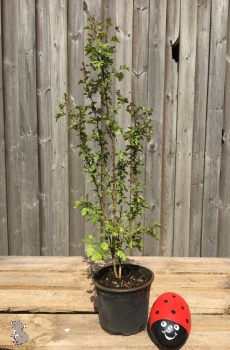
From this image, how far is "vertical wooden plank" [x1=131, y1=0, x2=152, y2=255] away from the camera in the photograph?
10.5 feet

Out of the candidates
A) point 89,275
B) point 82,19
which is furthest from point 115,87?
point 89,275

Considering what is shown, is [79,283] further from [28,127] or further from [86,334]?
[28,127]

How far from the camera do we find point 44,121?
10.9 feet

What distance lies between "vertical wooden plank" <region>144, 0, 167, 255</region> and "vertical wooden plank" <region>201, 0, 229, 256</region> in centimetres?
40

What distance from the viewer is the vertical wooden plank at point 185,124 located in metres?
3.24

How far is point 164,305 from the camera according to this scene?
1983 millimetres

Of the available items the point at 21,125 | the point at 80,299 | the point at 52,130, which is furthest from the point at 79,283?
the point at 21,125

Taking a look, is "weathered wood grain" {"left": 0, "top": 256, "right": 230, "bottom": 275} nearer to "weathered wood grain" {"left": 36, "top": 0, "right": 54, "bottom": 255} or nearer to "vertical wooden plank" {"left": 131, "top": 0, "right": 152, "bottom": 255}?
"weathered wood grain" {"left": 36, "top": 0, "right": 54, "bottom": 255}

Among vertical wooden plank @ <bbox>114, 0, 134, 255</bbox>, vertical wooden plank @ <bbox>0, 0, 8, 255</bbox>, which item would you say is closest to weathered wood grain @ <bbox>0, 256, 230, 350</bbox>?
vertical wooden plank @ <bbox>0, 0, 8, 255</bbox>

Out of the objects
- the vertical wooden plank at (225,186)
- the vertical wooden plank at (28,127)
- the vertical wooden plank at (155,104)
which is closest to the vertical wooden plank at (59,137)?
the vertical wooden plank at (28,127)

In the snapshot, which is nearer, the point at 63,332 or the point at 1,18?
the point at 63,332

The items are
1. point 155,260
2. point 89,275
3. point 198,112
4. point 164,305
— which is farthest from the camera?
point 198,112

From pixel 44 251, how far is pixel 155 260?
3.27 ft

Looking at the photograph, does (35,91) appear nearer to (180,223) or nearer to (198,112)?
(198,112)
